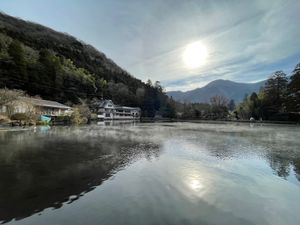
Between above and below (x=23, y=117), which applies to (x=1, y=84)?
above

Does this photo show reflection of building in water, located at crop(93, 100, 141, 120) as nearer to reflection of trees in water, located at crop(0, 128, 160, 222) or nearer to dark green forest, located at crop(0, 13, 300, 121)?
dark green forest, located at crop(0, 13, 300, 121)

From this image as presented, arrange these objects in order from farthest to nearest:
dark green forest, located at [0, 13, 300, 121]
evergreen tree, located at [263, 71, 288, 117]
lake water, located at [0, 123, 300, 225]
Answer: evergreen tree, located at [263, 71, 288, 117]
dark green forest, located at [0, 13, 300, 121]
lake water, located at [0, 123, 300, 225]

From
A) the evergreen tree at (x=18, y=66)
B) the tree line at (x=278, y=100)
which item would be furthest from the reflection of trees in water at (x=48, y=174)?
the tree line at (x=278, y=100)

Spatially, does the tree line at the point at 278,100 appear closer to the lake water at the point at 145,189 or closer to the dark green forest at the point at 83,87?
the dark green forest at the point at 83,87

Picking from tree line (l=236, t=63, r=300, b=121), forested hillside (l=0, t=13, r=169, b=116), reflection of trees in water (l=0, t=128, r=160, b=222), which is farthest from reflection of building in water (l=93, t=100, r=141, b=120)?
reflection of trees in water (l=0, t=128, r=160, b=222)

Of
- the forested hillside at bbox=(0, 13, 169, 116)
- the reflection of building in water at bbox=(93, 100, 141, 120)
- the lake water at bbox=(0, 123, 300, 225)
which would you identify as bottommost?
the lake water at bbox=(0, 123, 300, 225)

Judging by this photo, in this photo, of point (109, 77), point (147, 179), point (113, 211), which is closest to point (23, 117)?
point (147, 179)

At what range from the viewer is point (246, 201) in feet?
16.7

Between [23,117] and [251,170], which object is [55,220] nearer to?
[251,170]

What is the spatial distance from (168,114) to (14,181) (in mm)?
64013

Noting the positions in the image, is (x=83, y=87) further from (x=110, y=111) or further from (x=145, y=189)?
(x=145, y=189)

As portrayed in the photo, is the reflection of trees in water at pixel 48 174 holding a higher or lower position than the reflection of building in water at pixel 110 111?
lower

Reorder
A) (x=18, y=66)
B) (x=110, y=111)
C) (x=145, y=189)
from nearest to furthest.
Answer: (x=145, y=189) → (x=18, y=66) → (x=110, y=111)

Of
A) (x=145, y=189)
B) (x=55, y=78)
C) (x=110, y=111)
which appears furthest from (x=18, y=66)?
(x=145, y=189)
